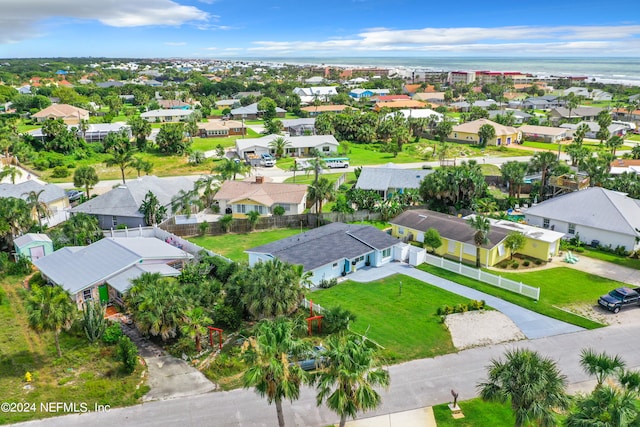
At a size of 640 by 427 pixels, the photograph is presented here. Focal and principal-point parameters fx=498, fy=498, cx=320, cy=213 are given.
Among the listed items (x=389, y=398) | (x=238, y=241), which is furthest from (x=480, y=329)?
(x=238, y=241)

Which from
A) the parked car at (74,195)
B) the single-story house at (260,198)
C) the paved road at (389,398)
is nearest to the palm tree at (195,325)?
the paved road at (389,398)

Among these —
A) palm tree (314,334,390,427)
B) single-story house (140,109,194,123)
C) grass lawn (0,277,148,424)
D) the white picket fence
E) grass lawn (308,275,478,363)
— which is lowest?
grass lawn (0,277,148,424)

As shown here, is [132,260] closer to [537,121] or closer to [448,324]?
[448,324]

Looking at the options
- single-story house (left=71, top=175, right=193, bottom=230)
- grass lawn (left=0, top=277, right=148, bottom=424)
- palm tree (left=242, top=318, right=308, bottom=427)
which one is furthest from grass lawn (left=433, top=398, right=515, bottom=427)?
single-story house (left=71, top=175, right=193, bottom=230)

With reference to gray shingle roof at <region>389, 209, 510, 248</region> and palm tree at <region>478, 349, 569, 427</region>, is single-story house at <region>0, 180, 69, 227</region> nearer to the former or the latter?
gray shingle roof at <region>389, 209, 510, 248</region>

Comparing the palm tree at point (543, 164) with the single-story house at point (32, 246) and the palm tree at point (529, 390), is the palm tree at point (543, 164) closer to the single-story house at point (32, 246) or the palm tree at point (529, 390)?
the palm tree at point (529, 390)

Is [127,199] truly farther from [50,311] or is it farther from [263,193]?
[50,311]

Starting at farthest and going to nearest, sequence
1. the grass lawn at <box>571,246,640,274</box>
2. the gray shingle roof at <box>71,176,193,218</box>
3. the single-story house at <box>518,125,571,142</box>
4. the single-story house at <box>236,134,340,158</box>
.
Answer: the single-story house at <box>518,125,571,142</box>, the single-story house at <box>236,134,340,158</box>, the gray shingle roof at <box>71,176,193,218</box>, the grass lawn at <box>571,246,640,274</box>
